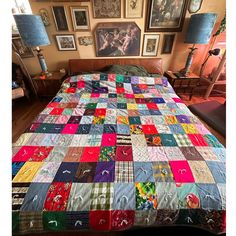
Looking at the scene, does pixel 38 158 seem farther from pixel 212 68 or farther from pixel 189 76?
pixel 212 68

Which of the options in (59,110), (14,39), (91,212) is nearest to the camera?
(91,212)

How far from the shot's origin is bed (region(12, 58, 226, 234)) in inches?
30.1

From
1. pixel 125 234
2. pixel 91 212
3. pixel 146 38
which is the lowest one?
pixel 125 234

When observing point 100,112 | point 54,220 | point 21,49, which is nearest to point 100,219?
point 54,220

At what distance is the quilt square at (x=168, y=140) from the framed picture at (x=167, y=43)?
190 cm

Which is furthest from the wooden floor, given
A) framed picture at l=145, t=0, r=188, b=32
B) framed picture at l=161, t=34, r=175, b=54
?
framed picture at l=145, t=0, r=188, b=32

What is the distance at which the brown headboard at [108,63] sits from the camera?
240cm

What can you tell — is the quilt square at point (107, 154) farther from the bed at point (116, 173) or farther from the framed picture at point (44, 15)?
the framed picture at point (44, 15)

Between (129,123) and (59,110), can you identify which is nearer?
(129,123)

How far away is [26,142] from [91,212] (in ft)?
2.63

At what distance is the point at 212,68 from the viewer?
2.67 meters

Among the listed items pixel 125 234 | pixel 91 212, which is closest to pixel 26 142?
pixel 91 212

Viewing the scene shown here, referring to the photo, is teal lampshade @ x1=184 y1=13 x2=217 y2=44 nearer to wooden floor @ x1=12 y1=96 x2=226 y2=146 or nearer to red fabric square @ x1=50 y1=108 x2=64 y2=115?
wooden floor @ x1=12 y1=96 x2=226 y2=146

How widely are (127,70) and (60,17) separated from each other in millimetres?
1350
